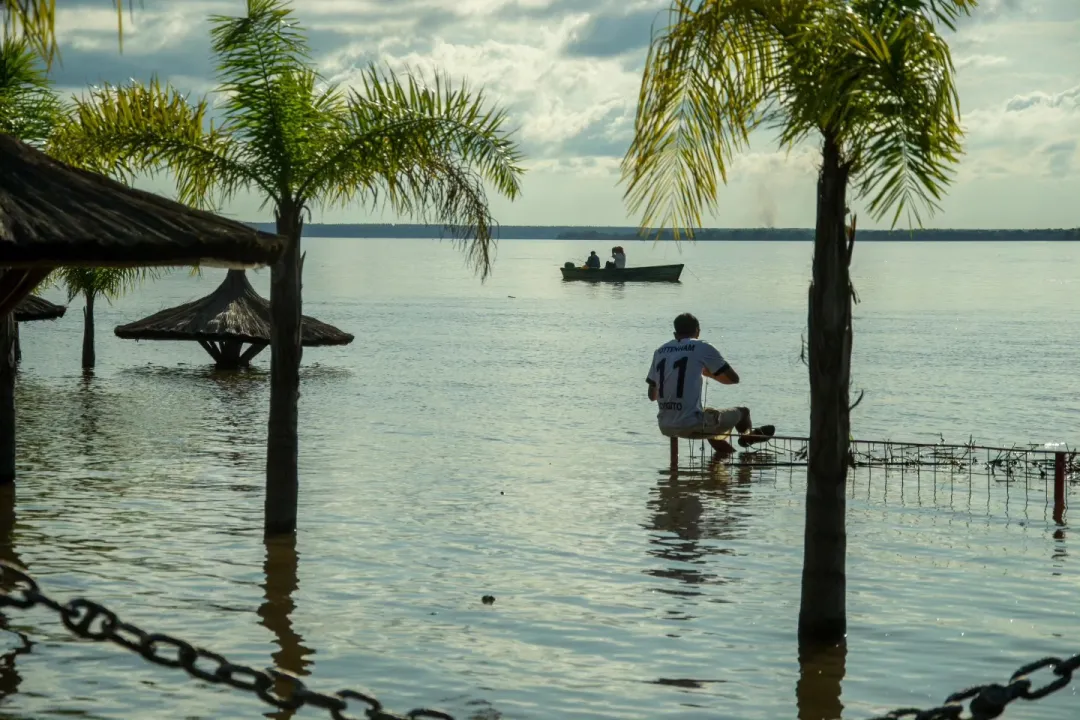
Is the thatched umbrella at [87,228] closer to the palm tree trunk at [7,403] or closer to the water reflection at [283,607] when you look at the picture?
the water reflection at [283,607]

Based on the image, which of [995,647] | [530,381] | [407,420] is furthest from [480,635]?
[530,381]

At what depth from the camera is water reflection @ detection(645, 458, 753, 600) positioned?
496 inches

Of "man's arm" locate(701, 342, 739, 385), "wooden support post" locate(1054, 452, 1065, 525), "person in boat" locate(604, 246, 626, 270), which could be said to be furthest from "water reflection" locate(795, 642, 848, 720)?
"person in boat" locate(604, 246, 626, 270)

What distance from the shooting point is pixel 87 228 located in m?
7.81

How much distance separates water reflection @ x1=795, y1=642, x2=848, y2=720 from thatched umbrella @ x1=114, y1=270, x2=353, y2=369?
23223 mm

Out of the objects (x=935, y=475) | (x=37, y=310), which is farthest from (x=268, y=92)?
(x=37, y=310)

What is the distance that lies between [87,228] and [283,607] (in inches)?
157

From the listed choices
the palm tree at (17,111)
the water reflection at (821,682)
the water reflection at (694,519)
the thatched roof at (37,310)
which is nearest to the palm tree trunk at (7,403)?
the palm tree at (17,111)

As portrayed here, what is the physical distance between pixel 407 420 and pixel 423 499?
10.6 meters

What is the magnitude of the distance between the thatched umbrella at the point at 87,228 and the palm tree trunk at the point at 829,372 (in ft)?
10.4

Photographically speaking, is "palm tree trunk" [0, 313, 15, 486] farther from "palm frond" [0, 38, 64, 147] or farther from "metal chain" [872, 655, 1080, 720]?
"metal chain" [872, 655, 1080, 720]

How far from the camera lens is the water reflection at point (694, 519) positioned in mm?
12586

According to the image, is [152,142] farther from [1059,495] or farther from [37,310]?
[37,310]

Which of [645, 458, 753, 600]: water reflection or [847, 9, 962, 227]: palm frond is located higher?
[847, 9, 962, 227]: palm frond
